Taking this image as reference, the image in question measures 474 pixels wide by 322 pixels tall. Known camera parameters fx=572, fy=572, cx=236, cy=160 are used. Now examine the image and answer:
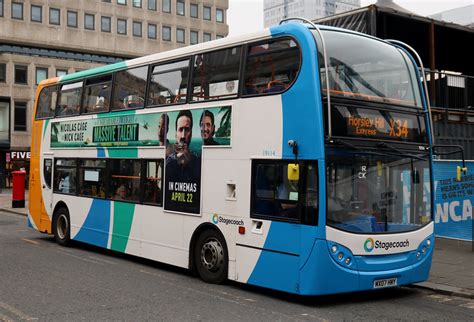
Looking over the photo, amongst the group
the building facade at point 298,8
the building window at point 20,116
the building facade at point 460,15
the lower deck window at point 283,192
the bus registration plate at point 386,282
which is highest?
the building facade at point 298,8

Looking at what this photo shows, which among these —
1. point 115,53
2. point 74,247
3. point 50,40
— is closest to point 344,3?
point 115,53

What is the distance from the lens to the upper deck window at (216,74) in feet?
29.1

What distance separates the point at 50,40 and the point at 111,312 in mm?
52087

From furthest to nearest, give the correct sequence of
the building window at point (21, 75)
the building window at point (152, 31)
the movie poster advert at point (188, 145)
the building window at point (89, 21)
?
the building window at point (152, 31) → the building window at point (89, 21) → the building window at point (21, 75) → the movie poster advert at point (188, 145)

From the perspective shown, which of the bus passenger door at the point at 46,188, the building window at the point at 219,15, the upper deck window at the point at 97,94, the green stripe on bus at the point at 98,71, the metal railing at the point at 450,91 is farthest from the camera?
the building window at the point at 219,15

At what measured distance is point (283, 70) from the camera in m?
7.98

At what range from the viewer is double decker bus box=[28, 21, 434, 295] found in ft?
24.6

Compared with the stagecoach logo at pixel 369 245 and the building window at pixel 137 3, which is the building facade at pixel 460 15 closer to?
the stagecoach logo at pixel 369 245

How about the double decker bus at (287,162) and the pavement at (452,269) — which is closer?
the double decker bus at (287,162)

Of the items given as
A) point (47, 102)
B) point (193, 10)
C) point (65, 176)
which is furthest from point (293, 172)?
point (193, 10)

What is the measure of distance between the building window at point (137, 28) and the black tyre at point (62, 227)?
50590 mm

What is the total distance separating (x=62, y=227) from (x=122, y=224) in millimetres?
3011

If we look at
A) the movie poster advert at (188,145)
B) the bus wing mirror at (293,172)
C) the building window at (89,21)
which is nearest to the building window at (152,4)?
the building window at (89,21)

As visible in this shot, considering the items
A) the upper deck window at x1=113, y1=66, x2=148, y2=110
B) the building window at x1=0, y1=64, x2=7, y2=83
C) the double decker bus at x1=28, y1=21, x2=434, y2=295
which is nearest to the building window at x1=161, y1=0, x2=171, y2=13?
the building window at x1=0, y1=64, x2=7, y2=83
